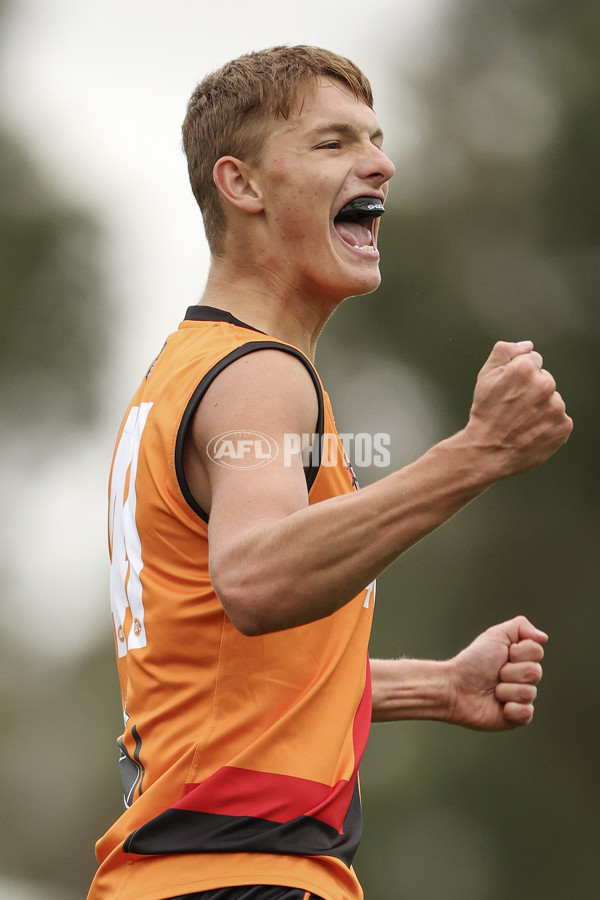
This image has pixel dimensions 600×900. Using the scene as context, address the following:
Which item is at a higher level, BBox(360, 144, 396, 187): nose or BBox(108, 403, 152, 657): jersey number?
BBox(360, 144, 396, 187): nose

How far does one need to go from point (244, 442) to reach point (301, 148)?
938 millimetres

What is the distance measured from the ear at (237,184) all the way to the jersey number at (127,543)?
1.81 feet

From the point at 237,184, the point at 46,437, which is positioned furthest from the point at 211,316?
the point at 46,437

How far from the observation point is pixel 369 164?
8.34ft

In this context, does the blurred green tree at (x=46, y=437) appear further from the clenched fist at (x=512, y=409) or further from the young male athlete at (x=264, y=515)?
the clenched fist at (x=512, y=409)

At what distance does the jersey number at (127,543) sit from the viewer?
220 centimetres

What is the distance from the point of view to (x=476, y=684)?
2.87 meters

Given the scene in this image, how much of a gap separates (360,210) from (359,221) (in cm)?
7

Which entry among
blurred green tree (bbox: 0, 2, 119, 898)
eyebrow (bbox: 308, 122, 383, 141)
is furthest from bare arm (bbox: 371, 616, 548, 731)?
blurred green tree (bbox: 0, 2, 119, 898)

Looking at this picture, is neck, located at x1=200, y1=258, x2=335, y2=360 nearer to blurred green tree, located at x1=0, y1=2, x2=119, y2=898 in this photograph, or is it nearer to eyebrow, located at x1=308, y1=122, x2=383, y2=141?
eyebrow, located at x1=308, y1=122, x2=383, y2=141

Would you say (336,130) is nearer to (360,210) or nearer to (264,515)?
(360,210)

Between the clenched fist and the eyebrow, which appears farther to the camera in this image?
the eyebrow

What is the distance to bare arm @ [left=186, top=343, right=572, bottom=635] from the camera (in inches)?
68.7

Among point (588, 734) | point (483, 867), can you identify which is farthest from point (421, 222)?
point (483, 867)
